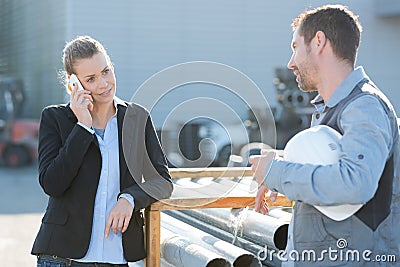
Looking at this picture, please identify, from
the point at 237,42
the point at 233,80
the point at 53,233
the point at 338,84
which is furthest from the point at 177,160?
the point at 237,42

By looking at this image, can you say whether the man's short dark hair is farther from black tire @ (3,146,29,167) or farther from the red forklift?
black tire @ (3,146,29,167)

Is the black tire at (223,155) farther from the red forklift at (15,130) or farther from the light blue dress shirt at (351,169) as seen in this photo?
the light blue dress shirt at (351,169)

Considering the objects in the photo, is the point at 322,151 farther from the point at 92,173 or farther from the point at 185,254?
the point at 185,254

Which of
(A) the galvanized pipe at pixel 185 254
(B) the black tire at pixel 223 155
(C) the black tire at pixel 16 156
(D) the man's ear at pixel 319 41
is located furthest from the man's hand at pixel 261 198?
(C) the black tire at pixel 16 156

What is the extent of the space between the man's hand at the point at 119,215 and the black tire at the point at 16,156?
47.8ft

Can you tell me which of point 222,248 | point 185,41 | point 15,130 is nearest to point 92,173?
point 222,248

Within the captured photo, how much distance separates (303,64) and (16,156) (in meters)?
15.5

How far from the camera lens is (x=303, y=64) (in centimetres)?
238

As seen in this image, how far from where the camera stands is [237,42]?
61.6 ft

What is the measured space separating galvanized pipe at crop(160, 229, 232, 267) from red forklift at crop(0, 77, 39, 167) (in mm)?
13083

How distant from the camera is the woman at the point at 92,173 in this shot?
290cm

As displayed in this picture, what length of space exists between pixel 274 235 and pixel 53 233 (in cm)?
114

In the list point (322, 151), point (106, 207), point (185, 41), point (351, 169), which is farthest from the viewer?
point (185, 41)

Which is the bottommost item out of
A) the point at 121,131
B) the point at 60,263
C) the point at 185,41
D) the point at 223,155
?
the point at 223,155
